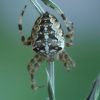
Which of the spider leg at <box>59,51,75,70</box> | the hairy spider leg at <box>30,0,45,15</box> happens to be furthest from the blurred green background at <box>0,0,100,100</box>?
the hairy spider leg at <box>30,0,45,15</box>

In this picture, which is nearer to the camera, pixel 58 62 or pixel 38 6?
pixel 38 6

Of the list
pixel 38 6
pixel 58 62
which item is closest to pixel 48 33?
pixel 38 6

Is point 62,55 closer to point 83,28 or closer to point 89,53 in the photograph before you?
point 89,53

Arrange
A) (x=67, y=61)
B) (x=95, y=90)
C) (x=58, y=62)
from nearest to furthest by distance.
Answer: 1. (x=95, y=90)
2. (x=67, y=61)
3. (x=58, y=62)

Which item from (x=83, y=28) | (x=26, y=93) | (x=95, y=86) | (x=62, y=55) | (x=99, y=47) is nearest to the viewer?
(x=95, y=86)

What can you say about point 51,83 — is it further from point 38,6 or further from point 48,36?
Result: point 48,36

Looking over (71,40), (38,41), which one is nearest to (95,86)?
(38,41)

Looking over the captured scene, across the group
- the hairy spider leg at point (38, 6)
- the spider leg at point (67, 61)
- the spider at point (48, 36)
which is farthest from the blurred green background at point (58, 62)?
the hairy spider leg at point (38, 6)
